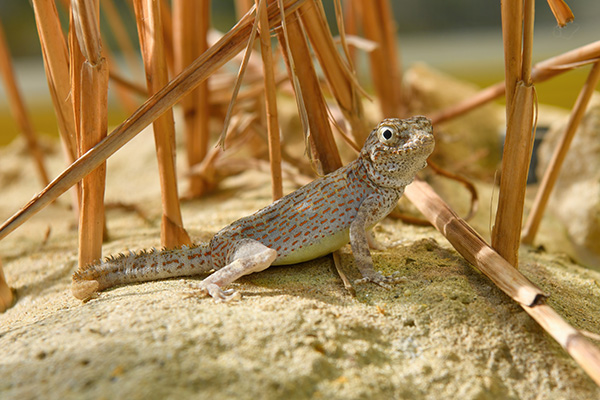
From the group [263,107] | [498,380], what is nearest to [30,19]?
[263,107]

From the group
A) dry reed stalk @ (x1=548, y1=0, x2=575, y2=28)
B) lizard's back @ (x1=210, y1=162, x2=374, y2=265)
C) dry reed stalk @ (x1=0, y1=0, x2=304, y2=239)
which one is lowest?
lizard's back @ (x1=210, y1=162, x2=374, y2=265)

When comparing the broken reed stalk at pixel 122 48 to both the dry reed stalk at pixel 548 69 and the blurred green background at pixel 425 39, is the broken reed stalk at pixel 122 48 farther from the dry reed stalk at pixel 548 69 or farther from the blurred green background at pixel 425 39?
the dry reed stalk at pixel 548 69

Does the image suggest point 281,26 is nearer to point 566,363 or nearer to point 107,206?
point 566,363

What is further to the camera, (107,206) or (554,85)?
(554,85)

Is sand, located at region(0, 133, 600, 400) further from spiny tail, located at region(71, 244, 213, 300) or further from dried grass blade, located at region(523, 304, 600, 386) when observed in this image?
dried grass blade, located at region(523, 304, 600, 386)

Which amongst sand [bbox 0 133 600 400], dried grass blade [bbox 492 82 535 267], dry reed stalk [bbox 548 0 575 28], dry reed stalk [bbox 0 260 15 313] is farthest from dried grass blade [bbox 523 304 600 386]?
dry reed stalk [bbox 0 260 15 313]

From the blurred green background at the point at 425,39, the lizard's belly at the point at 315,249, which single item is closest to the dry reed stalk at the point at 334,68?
the lizard's belly at the point at 315,249

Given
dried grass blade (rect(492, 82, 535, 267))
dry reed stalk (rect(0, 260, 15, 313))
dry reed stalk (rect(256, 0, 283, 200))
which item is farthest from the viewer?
dry reed stalk (rect(0, 260, 15, 313))
